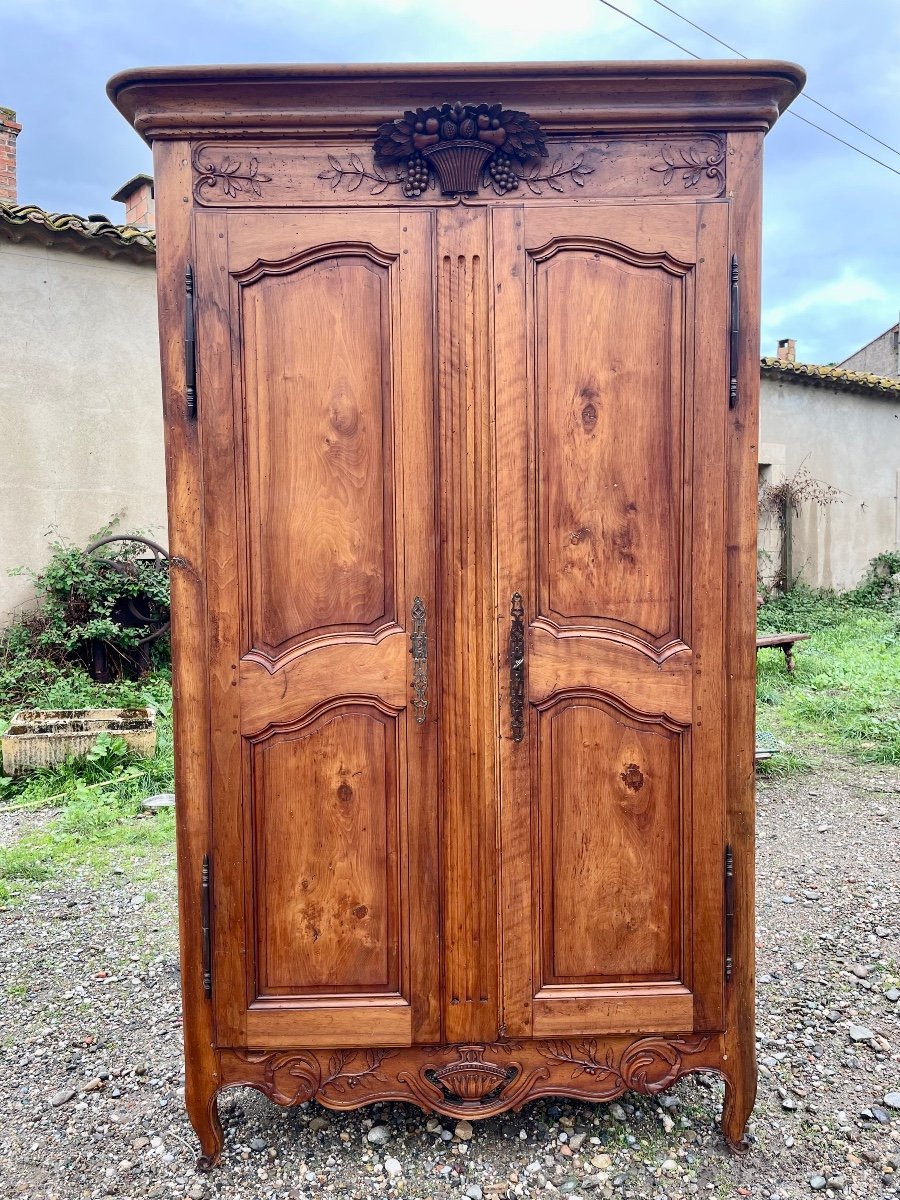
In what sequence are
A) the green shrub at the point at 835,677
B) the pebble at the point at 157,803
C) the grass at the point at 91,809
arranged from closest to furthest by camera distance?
the grass at the point at 91,809 → the pebble at the point at 157,803 → the green shrub at the point at 835,677

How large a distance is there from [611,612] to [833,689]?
604 centimetres

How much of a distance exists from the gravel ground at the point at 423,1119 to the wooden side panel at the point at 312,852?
49 centimetres

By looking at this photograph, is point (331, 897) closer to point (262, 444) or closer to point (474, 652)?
point (474, 652)

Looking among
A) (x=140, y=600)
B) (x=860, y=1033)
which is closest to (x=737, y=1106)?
(x=860, y=1033)

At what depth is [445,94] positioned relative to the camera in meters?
1.91

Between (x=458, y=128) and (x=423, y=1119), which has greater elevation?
(x=458, y=128)

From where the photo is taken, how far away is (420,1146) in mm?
2156

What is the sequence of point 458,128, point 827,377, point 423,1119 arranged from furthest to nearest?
1. point 827,377
2. point 423,1119
3. point 458,128

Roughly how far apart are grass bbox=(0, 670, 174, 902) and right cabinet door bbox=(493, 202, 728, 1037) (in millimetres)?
2870

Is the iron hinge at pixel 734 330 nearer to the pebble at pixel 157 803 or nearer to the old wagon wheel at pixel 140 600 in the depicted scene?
the pebble at pixel 157 803

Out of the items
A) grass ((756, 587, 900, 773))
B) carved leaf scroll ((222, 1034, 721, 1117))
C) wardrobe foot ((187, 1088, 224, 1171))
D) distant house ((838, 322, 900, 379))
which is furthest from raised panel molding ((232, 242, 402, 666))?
distant house ((838, 322, 900, 379))

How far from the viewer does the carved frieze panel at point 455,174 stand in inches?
76.6

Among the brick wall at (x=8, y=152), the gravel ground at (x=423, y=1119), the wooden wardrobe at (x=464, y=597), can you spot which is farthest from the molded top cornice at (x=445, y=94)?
the brick wall at (x=8, y=152)

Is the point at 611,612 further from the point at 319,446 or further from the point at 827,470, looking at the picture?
the point at 827,470
